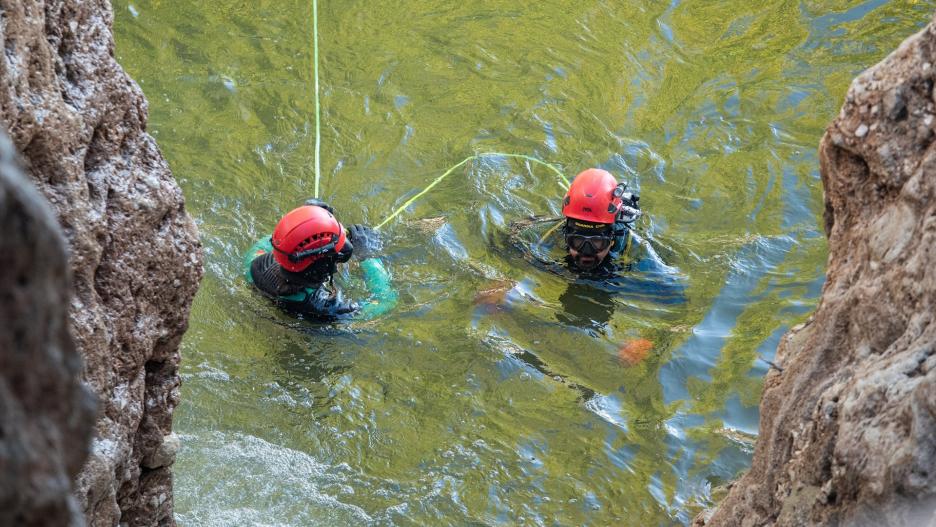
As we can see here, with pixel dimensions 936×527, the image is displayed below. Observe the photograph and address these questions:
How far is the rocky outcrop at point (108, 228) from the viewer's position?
9.78 feet

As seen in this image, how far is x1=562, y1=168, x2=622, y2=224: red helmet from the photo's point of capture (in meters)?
7.32

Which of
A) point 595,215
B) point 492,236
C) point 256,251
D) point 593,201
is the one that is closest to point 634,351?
point 595,215

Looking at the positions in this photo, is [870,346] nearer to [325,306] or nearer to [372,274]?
[325,306]

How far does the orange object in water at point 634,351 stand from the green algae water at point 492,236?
37 mm

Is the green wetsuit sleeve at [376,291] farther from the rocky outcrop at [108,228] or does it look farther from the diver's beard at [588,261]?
the rocky outcrop at [108,228]

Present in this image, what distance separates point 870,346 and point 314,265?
4.15 metres

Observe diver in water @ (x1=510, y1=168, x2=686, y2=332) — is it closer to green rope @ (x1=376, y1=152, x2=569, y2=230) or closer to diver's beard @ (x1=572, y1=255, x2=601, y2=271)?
diver's beard @ (x1=572, y1=255, x2=601, y2=271)

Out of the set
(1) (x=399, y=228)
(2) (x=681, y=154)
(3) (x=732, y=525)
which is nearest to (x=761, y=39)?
(2) (x=681, y=154)

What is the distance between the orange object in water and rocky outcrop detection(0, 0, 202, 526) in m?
3.83

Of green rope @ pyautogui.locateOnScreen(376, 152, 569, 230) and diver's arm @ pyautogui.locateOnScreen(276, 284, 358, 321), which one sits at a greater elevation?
green rope @ pyautogui.locateOnScreen(376, 152, 569, 230)

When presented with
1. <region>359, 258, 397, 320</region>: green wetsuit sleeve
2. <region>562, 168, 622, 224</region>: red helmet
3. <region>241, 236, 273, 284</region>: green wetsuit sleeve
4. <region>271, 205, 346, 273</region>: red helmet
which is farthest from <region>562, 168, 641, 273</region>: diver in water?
<region>241, 236, 273, 284</region>: green wetsuit sleeve

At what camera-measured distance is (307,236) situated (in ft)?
20.5

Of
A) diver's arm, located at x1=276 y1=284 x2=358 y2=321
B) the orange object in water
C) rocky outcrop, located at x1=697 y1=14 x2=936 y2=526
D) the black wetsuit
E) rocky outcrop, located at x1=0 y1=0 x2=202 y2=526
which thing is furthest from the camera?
the orange object in water

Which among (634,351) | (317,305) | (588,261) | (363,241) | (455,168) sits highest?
(455,168)
